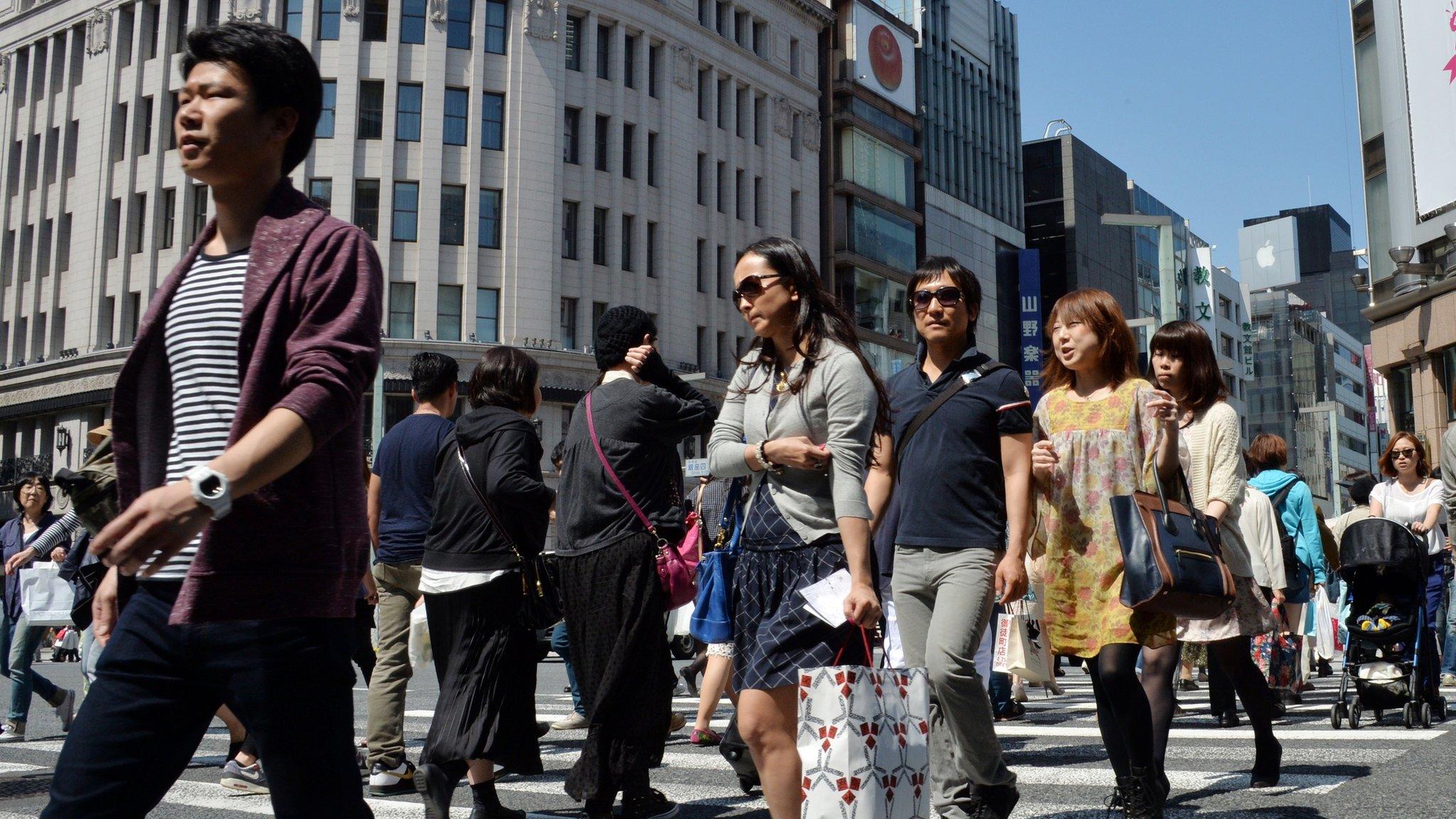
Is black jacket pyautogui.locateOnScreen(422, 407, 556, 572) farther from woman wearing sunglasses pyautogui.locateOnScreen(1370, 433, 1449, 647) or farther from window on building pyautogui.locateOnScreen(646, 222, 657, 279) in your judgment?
window on building pyautogui.locateOnScreen(646, 222, 657, 279)

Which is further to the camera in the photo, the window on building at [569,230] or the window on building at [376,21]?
the window on building at [569,230]

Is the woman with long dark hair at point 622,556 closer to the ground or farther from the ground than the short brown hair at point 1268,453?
closer to the ground

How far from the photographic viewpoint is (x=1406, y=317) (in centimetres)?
2722

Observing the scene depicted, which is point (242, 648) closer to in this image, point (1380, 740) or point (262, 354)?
point (262, 354)

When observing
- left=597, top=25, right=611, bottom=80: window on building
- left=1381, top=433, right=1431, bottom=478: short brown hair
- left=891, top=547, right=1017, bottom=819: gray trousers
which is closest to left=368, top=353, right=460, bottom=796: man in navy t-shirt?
left=891, top=547, right=1017, bottom=819: gray trousers

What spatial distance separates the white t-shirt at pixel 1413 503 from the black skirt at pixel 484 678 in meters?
6.70

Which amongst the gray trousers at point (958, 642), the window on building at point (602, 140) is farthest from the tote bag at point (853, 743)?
the window on building at point (602, 140)

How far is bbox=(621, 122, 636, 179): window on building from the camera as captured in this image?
48.1 metres

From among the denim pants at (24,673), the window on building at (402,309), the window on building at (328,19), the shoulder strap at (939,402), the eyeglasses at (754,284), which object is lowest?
the denim pants at (24,673)

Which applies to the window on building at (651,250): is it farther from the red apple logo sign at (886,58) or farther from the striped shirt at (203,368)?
the striped shirt at (203,368)

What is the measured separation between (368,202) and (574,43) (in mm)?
9097

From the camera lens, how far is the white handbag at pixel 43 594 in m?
9.32

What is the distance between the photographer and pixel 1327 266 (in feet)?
527

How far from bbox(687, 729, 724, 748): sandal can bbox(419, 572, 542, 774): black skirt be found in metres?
2.21
